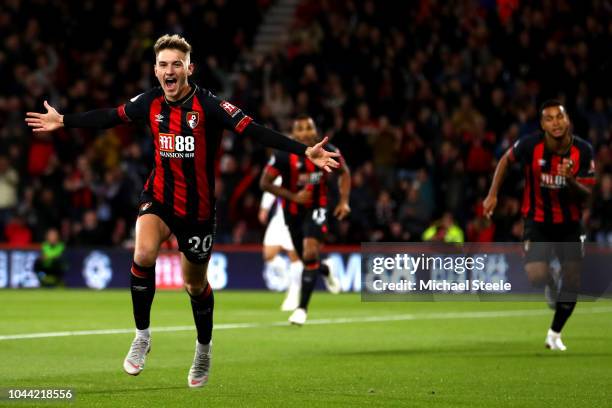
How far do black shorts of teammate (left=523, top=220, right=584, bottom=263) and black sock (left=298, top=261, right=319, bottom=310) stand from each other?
318 centimetres

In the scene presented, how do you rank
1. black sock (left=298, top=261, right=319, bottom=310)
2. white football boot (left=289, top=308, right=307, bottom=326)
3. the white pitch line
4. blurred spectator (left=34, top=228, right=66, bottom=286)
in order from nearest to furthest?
the white pitch line → white football boot (left=289, top=308, right=307, bottom=326) → black sock (left=298, top=261, right=319, bottom=310) → blurred spectator (left=34, top=228, right=66, bottom=286)

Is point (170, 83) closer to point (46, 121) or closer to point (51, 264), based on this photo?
point (46, 121)

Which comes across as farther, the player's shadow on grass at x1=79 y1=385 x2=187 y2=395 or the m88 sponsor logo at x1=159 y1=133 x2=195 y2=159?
the m88 sponsor logo at x1=159 y1=133 x2=195 y2=159

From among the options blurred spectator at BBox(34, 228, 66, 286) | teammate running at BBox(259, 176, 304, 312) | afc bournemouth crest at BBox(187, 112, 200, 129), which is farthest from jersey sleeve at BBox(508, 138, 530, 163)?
blurred spectator at BBox(34, 228, 66, 286)

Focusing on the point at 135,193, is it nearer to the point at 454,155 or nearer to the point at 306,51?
the point at 306,51

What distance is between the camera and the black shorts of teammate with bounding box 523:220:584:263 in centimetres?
1255

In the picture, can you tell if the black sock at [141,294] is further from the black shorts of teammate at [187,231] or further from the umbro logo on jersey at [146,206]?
the umbro logo on jersey at [146,206]

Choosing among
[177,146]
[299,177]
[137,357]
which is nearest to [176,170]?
[177,146]

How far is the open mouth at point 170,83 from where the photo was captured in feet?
29.4

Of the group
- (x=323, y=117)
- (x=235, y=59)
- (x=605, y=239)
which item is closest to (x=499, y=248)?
(x=605, y=239)

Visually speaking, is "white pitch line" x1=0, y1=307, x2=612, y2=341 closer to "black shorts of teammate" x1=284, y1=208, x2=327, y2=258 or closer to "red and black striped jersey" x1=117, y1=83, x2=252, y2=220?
"black shorts of teammate" x1=284, y1=208, x2=327, y2=258

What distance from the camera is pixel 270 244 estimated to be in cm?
1970

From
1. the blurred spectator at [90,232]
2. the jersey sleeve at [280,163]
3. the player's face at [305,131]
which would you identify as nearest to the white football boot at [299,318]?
the jersey sleeve at [280,163]

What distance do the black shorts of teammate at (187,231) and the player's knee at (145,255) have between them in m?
0.26
